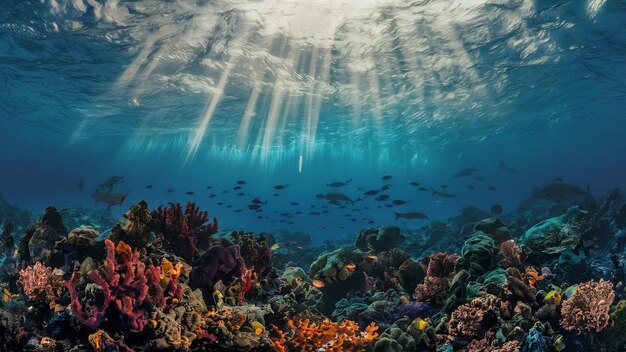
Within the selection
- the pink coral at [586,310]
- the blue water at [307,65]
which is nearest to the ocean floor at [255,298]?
the pink coral at [586,310]

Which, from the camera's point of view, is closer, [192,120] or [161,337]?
[161,337]

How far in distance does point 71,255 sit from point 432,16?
15.2 m

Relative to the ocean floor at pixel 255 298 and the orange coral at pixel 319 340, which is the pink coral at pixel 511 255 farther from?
the orange coral at pixel 319 340

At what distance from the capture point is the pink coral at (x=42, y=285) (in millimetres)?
5188

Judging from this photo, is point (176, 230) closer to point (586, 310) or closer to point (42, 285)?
point (42, 285)

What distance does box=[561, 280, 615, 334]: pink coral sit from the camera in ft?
16.0

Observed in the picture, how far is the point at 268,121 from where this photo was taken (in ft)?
108

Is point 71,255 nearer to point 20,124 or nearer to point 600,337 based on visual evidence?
point 600,337

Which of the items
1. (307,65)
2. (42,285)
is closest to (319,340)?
(42,285)

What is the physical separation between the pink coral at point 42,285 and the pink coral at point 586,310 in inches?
294

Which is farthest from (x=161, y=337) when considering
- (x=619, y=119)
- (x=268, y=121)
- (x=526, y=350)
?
(x=619, y=119)

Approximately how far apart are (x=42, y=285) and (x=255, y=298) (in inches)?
129

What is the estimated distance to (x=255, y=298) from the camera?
6316mm

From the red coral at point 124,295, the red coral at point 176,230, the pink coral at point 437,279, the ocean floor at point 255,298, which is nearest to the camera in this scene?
the red coral at point 124,295
